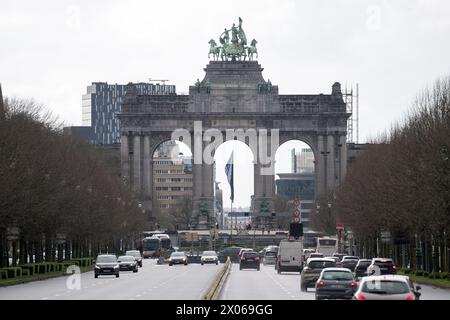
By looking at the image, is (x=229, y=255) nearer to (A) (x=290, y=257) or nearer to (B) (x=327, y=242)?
(B) (x=327, y=242)

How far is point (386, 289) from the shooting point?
4588cm

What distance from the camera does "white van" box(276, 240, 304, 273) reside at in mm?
122000

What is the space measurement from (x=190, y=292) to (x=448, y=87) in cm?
3733

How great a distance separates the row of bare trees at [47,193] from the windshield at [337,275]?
3256cm

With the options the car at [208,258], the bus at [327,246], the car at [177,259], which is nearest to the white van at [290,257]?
the car at [177,259]

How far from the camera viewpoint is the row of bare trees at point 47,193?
95.4m

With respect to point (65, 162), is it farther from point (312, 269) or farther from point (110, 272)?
point (312, 269)

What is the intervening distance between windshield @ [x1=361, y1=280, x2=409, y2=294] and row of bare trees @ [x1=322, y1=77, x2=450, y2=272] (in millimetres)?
41114

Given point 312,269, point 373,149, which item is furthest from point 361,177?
point 312,269

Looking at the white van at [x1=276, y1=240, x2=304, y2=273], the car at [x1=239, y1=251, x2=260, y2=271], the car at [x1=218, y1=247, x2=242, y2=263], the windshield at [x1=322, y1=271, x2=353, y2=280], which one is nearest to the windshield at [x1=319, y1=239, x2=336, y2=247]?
the car at [x1=218, y1=247, x2=242, y2=263]

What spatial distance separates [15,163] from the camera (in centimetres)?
9662

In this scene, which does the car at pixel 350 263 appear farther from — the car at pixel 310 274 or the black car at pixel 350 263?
the car at pixel 310 274

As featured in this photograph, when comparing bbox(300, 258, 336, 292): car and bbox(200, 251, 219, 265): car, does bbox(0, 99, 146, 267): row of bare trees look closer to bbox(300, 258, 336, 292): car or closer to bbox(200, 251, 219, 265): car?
bbox(200, 251, 219, 265): car
